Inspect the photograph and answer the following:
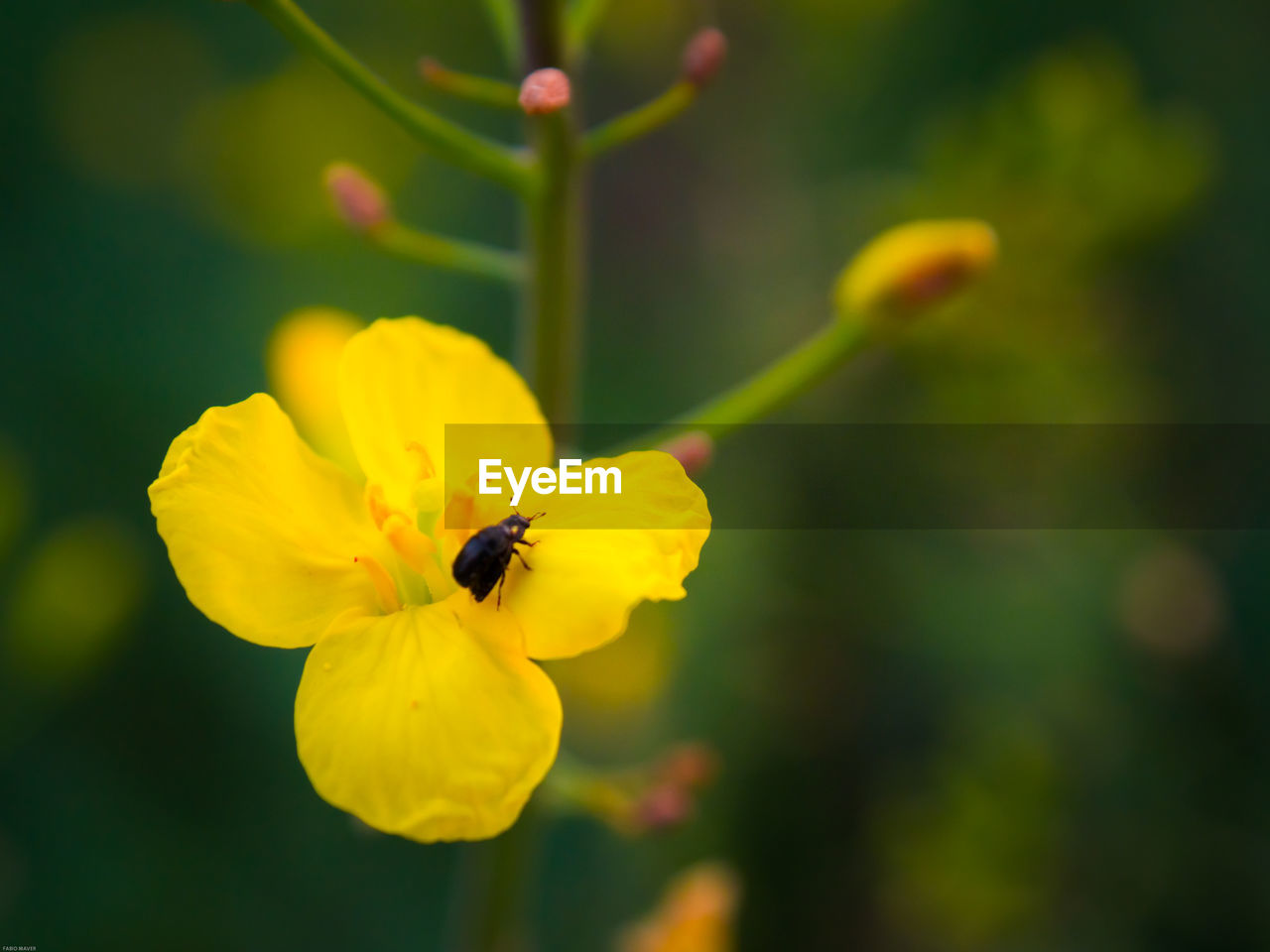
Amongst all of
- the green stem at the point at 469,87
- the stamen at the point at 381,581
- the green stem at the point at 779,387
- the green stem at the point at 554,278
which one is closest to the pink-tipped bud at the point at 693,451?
the green stem at the point at 779,387

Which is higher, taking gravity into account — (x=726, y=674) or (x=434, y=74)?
(x=434, y=74)

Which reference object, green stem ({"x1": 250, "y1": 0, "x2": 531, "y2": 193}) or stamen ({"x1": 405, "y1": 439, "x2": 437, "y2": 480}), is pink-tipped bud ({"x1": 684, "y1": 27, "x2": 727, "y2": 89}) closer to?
green stem ({"x1": 250, "y1": 0, "x2": 531, "y2": 193})

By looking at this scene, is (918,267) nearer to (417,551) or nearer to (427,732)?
(417,551)

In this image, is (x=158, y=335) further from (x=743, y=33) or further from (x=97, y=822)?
(x=743, y=33)

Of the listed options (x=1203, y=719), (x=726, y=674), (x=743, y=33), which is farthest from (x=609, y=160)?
(x=1203, y=719)

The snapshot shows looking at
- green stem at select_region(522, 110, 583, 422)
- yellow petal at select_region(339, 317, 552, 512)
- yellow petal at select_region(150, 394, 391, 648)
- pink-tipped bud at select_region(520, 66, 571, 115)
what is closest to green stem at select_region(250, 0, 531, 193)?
green stem at select_region(522, 110, 583, 422)

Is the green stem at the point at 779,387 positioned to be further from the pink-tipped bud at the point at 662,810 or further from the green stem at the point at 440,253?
the pink-tipped bud at the point at 662,810
